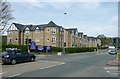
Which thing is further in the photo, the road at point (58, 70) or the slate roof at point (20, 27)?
the slate roof at point (20, 27)

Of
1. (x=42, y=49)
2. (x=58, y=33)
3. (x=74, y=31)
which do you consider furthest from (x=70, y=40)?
(x=42, y=49)

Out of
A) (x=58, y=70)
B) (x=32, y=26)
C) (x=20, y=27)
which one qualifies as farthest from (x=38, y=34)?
(x=58, y=70)

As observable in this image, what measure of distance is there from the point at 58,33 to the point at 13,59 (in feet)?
206

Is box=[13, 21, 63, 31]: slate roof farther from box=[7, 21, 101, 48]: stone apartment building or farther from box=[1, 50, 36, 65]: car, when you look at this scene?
box=[1, 50, 36, 65]: car

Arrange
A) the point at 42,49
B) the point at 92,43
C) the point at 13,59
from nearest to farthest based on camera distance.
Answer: the point at 13,59
the point at 42,49
the point at 92,43

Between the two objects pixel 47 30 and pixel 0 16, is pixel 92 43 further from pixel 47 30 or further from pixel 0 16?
pixel 0 16

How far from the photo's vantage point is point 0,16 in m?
46.0

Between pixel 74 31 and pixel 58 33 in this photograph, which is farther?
pixel 74 31

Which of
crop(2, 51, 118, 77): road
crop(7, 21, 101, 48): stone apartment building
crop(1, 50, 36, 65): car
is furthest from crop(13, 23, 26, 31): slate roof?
crop(2, 51, 118, 77): road

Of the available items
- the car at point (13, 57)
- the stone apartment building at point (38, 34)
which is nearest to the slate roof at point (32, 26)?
the stone apartment building at point (38, 34)

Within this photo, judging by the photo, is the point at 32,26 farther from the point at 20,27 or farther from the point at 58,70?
the point at 58,70

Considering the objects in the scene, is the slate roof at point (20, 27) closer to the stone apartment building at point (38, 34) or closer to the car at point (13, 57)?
the stone apartment building at point (38, 34)

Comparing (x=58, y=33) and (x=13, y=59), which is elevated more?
(x=58, y=33)

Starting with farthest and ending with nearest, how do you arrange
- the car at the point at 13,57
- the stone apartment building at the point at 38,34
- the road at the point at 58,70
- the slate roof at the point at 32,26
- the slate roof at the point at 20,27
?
the slate roof at the point at 20,27, the slate roof at the point at 32,26, the stone apartment building at the point at 38,34, the car at the point at 13,57, the road at the point at 58,70
